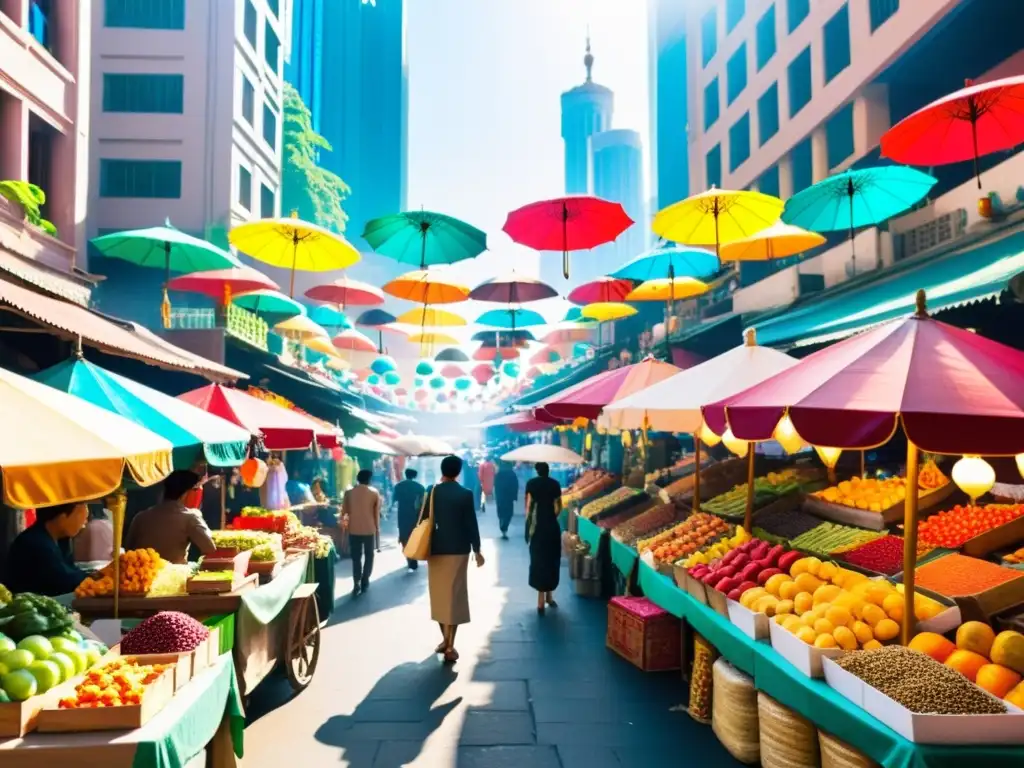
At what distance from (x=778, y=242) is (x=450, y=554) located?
756 centimetres

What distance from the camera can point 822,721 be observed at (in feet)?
13.9

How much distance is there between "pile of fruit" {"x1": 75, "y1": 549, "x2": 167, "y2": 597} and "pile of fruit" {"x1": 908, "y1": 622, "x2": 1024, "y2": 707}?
17.3 feet

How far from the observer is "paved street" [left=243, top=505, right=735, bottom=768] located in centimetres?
554

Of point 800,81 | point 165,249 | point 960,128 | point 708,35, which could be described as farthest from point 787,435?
point 708,35

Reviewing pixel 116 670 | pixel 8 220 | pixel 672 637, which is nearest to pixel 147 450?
pixel 116 670

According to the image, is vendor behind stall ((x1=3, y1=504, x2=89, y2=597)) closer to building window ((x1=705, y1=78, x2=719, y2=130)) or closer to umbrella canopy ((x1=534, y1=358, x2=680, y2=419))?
umbrella canopy ((x1=534, y1=358, x2=680, y2=419))

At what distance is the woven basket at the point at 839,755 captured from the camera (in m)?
3.93

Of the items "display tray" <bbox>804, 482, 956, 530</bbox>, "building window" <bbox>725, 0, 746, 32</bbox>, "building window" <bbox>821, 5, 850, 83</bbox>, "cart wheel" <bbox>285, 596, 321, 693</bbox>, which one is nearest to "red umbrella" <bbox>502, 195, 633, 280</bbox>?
"display tray" <bbox>804, 482, 956, 530</bbox>

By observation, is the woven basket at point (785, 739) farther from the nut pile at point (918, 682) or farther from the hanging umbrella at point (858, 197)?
the hanging umbrella at point (858, 197)

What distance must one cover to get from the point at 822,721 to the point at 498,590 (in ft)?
27.0

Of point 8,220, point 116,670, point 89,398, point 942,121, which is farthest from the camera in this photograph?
point 8,220

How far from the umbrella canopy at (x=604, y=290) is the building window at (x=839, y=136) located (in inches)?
288

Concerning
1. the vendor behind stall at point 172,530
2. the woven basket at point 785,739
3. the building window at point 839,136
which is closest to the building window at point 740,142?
the building window at point 839,136

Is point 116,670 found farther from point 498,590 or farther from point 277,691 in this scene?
point 498,590
